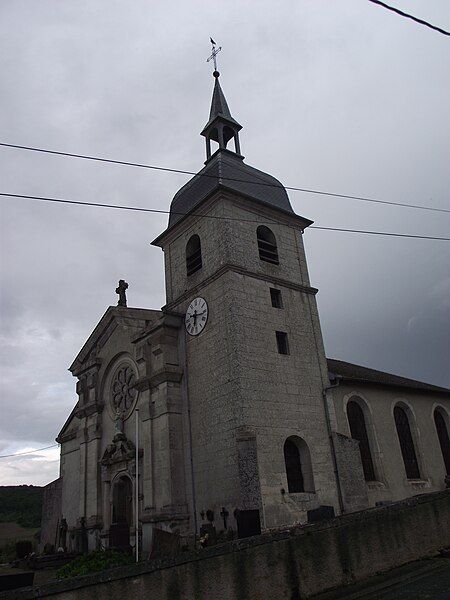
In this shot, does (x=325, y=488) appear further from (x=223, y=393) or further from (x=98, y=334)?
(x=98, y=334)

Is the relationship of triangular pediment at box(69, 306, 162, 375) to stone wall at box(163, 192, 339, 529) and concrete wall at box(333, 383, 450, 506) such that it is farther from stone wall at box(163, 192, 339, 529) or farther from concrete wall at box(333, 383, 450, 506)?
concrete wall at box(333, 383, 450, 506)

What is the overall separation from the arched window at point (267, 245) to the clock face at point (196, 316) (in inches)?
111

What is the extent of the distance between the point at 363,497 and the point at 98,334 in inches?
499

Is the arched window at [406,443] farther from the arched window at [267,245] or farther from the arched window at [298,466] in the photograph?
the arched window at [267,245]

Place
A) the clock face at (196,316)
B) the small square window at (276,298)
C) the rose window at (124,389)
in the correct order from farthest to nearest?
1. the rose window at (124,389)
2. the small square window at (276,298)
3. the clock face at (196,316)

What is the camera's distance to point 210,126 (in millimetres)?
22219

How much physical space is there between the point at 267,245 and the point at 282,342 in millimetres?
3873

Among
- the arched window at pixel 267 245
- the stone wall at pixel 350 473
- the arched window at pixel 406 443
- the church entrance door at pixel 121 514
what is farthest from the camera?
the arched window at pixel 406 443

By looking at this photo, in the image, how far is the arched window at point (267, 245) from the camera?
18.5 metres

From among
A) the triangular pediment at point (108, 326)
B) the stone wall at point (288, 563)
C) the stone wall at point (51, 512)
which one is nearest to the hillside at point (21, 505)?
the stone wall at point (51, 512)

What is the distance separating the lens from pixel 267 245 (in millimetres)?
18797

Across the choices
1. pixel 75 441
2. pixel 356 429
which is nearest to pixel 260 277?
pixel 356 429

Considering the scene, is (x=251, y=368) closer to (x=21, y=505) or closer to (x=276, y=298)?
(x=276, y=298)

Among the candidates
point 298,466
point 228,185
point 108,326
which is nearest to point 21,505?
point 108,326
